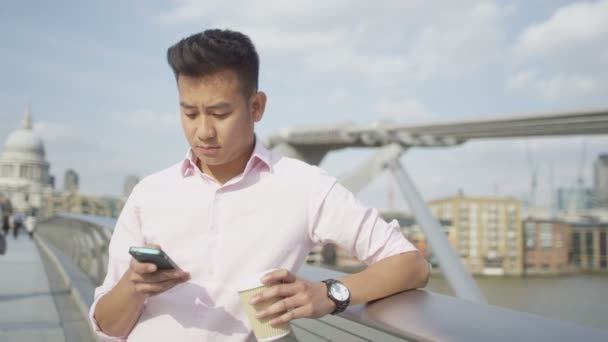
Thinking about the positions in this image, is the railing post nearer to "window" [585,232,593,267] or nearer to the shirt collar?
the shirt collar

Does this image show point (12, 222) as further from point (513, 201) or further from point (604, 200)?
point (604, 200)

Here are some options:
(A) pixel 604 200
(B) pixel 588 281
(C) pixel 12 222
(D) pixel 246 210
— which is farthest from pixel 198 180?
(A) pixel 604 200

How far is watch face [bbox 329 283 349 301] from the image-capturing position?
822 mm

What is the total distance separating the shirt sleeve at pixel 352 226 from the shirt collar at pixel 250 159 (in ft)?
0.31

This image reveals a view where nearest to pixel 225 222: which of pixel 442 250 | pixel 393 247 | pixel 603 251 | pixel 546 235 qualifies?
pixel 393 247

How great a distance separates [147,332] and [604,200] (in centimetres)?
10474

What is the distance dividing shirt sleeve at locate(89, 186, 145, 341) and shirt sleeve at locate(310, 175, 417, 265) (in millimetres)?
281

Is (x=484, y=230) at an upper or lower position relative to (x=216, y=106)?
lower

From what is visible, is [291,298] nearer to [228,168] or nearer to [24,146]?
[228,168]

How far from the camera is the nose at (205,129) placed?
2.82 feet

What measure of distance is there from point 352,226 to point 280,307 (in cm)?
19

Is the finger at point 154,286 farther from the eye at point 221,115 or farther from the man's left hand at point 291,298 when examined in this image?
the eye at point 221,115

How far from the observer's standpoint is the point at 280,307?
0.73 meters

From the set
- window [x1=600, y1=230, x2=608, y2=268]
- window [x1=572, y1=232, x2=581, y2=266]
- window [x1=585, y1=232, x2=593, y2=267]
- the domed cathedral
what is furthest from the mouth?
window [x1=600, y1=230, x2=608, y2=268]
